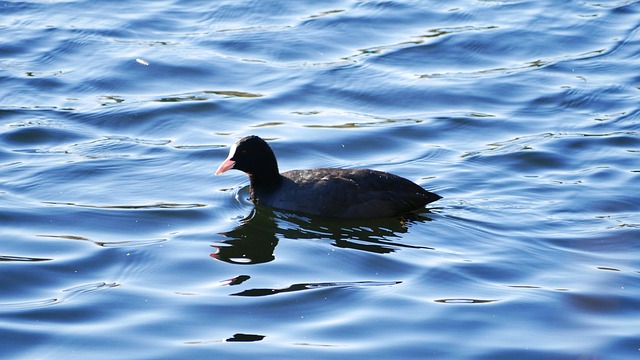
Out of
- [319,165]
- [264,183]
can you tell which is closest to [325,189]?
[264,183]

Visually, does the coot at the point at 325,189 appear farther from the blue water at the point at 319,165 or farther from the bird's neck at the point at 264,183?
the blue water at the point at 319,165

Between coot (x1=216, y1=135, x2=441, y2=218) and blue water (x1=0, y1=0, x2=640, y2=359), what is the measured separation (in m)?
0.13

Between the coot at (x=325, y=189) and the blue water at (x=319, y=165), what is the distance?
126mm

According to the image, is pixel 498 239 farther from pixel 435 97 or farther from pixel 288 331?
pixel 435 97

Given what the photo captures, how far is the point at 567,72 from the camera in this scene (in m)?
13.1

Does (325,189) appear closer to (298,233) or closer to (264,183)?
(298,233)

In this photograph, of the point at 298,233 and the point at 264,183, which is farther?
the point at 264,183

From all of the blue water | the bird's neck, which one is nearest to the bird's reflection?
the blue water

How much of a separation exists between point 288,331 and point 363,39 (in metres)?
7.56

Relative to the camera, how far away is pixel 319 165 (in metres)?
10.5

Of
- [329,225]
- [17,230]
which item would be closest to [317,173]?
[329,225]

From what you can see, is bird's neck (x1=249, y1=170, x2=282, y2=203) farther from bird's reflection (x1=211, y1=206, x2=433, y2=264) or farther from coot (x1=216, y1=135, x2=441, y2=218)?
bird's reflection (x1=211, y1=206, x2=433, y2=264)

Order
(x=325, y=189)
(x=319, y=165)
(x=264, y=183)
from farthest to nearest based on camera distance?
1. (x=319, y=165)
2. (x=264, y=183)
3. (x=325, y=189)

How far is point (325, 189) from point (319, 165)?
4.03 ft
